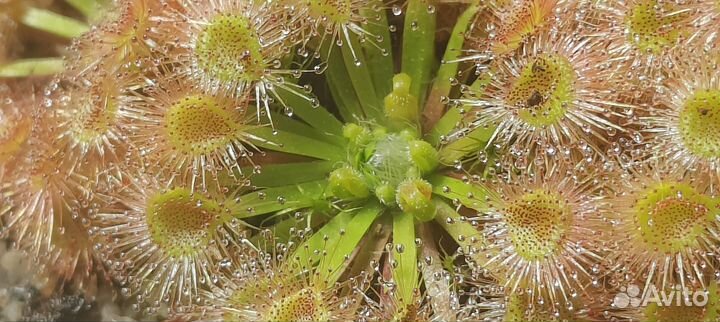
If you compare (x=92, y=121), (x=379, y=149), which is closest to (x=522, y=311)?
(x=379, y=149)

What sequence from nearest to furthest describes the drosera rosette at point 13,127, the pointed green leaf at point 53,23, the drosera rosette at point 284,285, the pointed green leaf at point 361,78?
the drosera rosette at point 284,285, the pointed green leaf at point 361,78, the drosera rosette at point 13,127, the pointed green leaf at point 53,23

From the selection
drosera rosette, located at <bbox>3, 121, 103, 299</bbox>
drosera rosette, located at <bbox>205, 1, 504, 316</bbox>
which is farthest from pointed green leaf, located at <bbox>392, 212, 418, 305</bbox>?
drosera rosette, located at <bbox>3, 121, 103, 299</bbox>

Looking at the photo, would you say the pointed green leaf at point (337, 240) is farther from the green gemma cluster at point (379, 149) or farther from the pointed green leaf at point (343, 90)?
the pointed green leaf at point (343, 90)

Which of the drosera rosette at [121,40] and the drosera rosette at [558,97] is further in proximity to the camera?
the drosera rosette at [121,40]

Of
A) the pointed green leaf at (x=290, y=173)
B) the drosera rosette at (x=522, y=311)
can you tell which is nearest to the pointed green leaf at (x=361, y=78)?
the pointed green leaf at (x=290, y=173)

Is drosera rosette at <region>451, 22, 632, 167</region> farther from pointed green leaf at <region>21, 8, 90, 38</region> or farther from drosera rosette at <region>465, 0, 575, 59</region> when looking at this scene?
pointed green leaf at <region>21, 8, 90, 38</region>

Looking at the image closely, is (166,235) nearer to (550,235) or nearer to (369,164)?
(369,164)
